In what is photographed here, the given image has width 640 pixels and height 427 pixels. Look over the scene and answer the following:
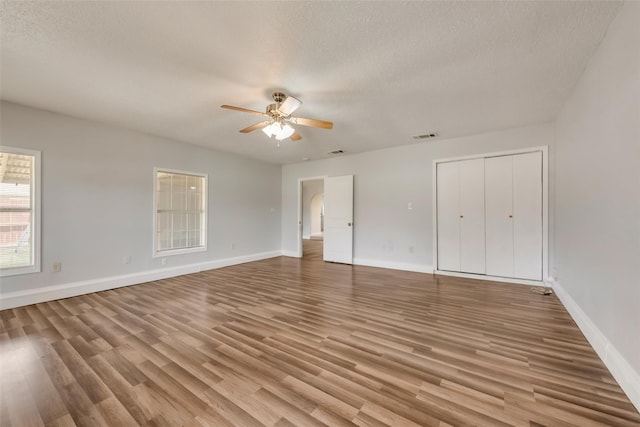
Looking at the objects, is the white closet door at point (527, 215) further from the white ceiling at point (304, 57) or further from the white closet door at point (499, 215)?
the white ceiling at point (304, 57)

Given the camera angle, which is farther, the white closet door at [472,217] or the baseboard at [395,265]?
the baseboard at [395,265]

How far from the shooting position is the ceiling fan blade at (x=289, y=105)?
2529 mm

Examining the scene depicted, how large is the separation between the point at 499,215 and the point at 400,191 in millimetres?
1756

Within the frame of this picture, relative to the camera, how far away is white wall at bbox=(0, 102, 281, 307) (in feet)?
11.2

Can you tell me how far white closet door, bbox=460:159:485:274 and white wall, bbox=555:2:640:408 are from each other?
153 centimetres

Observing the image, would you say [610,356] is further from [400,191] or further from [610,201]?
[400,191]

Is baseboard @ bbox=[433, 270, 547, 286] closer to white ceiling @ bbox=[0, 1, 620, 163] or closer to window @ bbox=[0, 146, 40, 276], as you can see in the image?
white ceiling @ bbox=[0, 1, 620, 163]

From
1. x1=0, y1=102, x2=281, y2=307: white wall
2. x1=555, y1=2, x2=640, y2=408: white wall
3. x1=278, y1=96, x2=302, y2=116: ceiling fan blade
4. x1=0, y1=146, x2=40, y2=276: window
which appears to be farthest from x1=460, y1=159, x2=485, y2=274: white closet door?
x1=0, y1=146, x2=40, y2=276: window

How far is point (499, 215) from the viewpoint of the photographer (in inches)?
170

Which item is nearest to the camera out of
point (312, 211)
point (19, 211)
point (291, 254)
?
point (19, 211)

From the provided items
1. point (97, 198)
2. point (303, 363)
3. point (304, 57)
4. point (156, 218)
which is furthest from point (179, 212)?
point (303, 363)

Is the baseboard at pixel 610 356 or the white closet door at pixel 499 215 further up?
the white closet door at pixel 499 215

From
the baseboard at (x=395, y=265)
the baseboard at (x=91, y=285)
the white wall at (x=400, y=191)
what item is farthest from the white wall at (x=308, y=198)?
the baseboard at (x=91, y=285)

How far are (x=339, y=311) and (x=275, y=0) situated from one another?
2.96 metres
